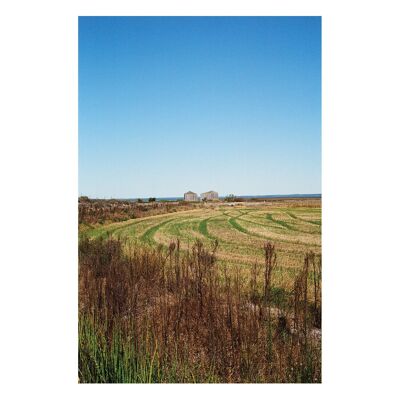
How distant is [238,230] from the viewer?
3.45 m

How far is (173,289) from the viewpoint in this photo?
3287mm

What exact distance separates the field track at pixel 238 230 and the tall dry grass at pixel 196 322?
0.08 meters

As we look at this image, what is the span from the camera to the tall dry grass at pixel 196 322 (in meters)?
2.94

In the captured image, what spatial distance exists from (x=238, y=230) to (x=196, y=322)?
817mm

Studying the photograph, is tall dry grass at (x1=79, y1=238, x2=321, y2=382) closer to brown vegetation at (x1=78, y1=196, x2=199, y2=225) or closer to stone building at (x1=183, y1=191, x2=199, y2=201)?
brown vegetation at (x1=78, y1=196, x2=199, y2=225)

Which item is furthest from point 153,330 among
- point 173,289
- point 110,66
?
point 110,66

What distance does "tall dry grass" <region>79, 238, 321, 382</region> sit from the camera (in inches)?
116

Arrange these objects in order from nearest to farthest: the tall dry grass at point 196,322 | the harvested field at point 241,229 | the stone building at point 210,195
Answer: the tall dry grass at point 196,322
the harvested field at point 241,229
the stone building at point 210,195
